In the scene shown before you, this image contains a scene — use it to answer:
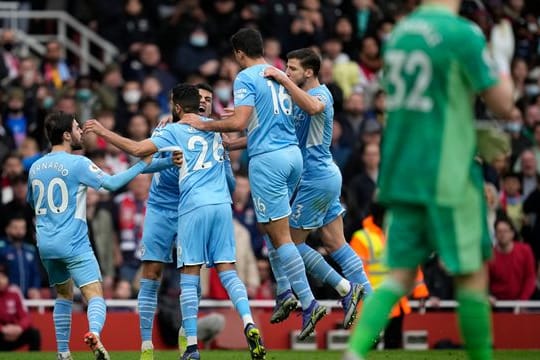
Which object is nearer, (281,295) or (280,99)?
(280,99)

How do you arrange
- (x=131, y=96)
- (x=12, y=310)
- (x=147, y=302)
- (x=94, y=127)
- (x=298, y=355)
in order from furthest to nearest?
(x=131, y=96), (x=12, y=310), (x=298, y=355), (x=147, y=302), (x=94, y=127)

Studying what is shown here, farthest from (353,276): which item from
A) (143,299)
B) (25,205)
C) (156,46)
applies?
(156,46)

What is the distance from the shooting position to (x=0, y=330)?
17.2 metres

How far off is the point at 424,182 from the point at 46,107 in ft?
40.2

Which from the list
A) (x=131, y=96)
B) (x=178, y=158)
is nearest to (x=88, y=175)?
(x=178, y=158)

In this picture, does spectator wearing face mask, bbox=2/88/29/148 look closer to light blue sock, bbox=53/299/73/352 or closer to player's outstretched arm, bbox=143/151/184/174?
light blue sock, bbox=53/299/73/352

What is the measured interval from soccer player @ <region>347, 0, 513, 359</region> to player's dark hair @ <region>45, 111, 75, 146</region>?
432cm

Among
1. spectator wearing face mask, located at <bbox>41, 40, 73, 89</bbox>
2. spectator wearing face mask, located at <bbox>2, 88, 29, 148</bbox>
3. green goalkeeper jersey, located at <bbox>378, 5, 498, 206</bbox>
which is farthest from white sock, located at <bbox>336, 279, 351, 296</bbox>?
spectator wearing face mask, located at <bbox>41, 40, 73, 89</bbox>

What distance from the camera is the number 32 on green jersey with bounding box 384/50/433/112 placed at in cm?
905

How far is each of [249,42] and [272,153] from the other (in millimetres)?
1073

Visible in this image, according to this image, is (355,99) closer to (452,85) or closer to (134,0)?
(134,0)

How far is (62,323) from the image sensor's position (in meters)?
12.9

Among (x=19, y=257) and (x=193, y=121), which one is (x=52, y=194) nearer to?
(x=193, y=121)

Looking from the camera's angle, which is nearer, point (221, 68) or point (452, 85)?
point (452, 85)
